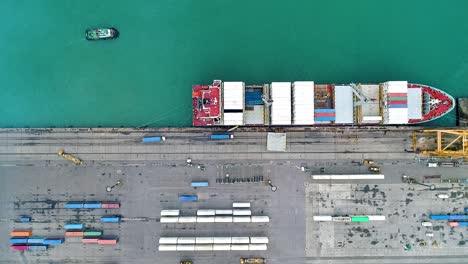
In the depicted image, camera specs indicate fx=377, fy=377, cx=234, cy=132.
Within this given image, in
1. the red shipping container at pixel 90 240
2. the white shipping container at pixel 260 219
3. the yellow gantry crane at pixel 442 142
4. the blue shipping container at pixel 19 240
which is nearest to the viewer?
the yellow gantry crane at pixel 442 142

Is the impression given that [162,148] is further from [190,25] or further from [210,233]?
[190,25]

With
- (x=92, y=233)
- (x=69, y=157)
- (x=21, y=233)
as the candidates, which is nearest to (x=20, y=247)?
(x=21, y=233)

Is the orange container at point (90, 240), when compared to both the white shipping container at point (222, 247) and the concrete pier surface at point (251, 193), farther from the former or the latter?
the white shipping container at point (222, 247)

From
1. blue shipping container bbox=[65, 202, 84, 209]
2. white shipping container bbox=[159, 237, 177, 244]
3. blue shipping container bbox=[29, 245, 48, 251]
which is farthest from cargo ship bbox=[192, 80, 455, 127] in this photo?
blue shipping container bbox=[29, 245, 48, 251]

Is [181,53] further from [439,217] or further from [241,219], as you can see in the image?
[439,217]

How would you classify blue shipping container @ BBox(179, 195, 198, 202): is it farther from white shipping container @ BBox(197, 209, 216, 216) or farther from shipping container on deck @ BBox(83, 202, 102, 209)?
shipping container on deck @ BBox(83, 202, 102, 209)

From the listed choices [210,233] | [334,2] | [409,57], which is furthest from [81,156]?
[409,57]

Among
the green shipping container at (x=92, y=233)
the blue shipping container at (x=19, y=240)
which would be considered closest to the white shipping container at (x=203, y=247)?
the green shipping container at (x=92, y=233)
